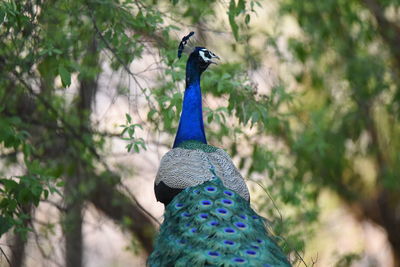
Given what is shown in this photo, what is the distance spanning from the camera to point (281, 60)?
6.72 meters

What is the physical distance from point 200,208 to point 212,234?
269 millimetres

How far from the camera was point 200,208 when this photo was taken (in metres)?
3.82

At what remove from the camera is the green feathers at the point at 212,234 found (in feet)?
11.2

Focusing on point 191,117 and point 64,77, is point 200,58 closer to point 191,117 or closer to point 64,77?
point 191,117

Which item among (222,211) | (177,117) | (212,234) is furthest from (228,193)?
(177,117)

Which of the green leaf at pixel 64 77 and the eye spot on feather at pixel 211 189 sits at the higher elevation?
the green leaf at pixel 64 77

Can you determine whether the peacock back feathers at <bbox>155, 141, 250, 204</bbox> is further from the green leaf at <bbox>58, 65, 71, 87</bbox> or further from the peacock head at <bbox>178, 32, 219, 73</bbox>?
the green leaf at <bbox>58, 65, 71, 87</bbox>

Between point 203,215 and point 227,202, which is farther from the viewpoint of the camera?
point 227,202

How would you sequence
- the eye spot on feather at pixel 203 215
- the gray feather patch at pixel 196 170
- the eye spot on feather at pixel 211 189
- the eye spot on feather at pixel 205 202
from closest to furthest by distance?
the eye spot on feather at pixel 203 215, the eye spot on feather at pixel 205 202, the eye spot on feather at pixel 211 189, the gray feather patch at pixel 196 170

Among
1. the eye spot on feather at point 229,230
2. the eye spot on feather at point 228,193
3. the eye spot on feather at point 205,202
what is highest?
the eye spot on feather at point 228,193

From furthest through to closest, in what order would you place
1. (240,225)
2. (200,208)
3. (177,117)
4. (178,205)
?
(177,117) → (178,205) → (200,208) → (240,225)

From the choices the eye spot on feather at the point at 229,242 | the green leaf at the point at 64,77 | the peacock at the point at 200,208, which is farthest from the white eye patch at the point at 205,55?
the eye spot on feather at the point at 229,242

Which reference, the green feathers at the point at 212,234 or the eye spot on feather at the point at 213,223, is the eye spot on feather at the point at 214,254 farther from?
the eye spot on feather at the point at 213,223

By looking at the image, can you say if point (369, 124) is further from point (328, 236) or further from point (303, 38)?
point (328, 236)
